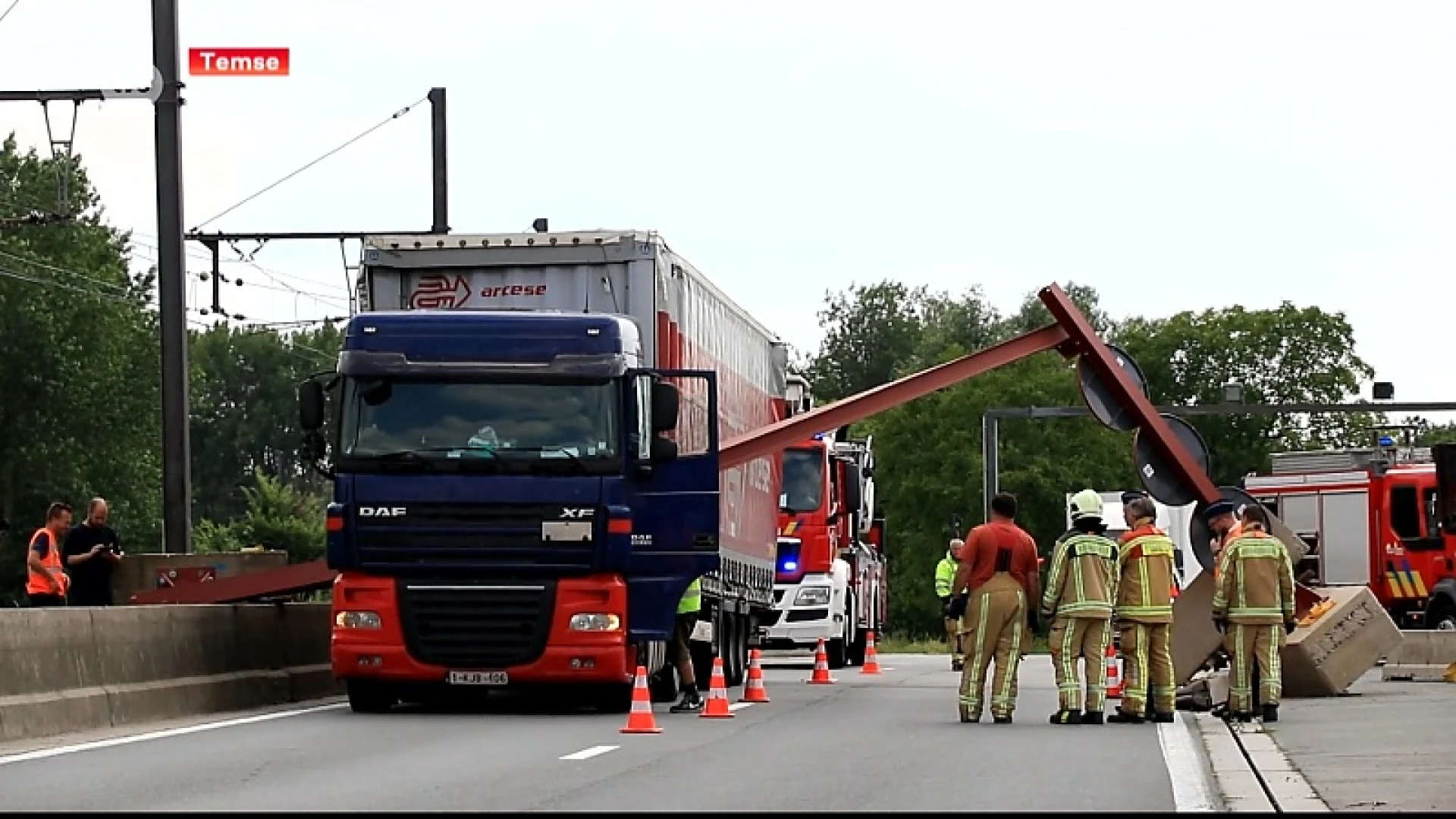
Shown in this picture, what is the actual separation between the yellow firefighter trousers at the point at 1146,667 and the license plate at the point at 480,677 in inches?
177

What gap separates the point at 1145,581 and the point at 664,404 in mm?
3716

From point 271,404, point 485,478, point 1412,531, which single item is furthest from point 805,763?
point 271,404

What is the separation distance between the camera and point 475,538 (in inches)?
824

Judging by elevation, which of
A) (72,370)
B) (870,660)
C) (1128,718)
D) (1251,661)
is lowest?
(870,660)

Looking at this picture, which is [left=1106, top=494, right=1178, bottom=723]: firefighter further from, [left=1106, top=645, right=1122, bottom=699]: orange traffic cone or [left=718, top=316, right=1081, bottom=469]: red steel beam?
[left=718, top=316, right=1081, bottom=469]: red steel beam

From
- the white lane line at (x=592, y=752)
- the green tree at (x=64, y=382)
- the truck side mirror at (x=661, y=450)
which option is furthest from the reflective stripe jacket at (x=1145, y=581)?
the green tree at (x=64, y=382)

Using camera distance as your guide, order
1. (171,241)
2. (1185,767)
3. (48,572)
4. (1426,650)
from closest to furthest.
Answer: (1185,767)
(48,572)
(171,241)
(1426,650)

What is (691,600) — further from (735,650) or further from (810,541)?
(810,541)

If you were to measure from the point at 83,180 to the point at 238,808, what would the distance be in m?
75.9

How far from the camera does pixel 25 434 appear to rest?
81.8m

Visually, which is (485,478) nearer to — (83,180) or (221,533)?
(83,180)

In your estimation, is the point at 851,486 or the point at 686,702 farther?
the point at 851,486

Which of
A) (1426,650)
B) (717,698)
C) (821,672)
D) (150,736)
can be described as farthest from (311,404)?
(1426,650)

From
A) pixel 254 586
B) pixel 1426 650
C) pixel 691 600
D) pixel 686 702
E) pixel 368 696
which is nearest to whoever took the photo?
pixel 368 696
